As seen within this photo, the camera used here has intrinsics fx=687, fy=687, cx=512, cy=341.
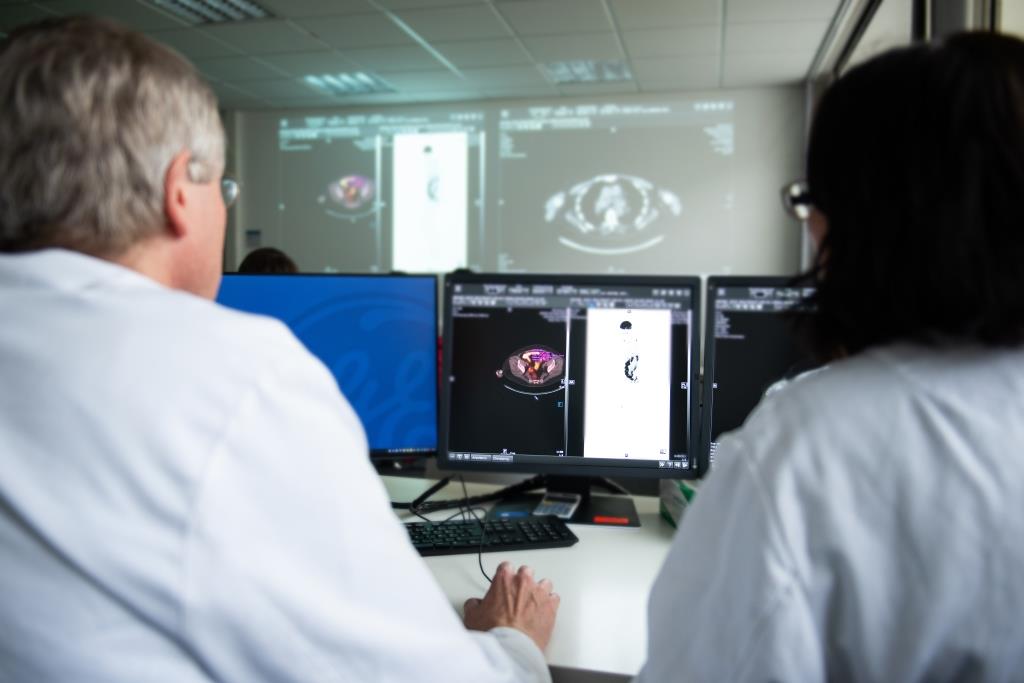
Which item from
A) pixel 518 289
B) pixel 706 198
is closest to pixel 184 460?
pixel 518 289

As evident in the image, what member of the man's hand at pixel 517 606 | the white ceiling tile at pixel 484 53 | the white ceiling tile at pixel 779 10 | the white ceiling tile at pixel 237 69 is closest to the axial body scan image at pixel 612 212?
the white ceiling tile at pixel 484 53

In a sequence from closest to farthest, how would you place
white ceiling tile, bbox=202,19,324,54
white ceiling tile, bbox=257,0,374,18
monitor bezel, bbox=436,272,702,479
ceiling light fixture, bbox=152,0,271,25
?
monitor bezel, bbox=436,272,702,479
white ceiling tile, bbox=257,0,374,18
ceiling light fixture, bbox=152,0,271,25
white ceiling tile, bbox=202,19,324,54

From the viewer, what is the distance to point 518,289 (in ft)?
4.49

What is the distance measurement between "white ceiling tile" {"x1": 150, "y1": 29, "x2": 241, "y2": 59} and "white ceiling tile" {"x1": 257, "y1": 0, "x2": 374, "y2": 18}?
2.34ft

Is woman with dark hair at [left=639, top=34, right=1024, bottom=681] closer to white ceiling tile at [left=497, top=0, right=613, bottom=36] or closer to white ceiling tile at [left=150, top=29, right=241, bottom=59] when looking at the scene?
white ceiling tile at [left=497, top=0, right=613, bottom=36]

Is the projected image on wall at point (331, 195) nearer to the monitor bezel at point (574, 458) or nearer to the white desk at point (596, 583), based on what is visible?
the monitor bezel at point (574, 458)

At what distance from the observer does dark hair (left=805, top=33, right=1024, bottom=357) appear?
53 cm

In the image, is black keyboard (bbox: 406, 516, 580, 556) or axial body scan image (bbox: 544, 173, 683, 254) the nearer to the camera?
black keyboard (bbox: 406, 516, 580, 556)

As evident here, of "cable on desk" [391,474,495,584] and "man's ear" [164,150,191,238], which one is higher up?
"man's ear" [164,150,191,238]

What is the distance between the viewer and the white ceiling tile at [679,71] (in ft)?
15.4

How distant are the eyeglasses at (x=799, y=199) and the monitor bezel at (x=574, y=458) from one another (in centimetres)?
46

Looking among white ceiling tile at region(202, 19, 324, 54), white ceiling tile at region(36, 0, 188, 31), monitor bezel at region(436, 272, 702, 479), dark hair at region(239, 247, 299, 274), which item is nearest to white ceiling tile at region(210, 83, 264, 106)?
white ceiling tile at region(202, 19, 324, 54)

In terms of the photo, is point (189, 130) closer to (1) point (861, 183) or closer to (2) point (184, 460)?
(2) point (184, 460)

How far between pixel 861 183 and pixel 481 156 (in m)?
5.33
